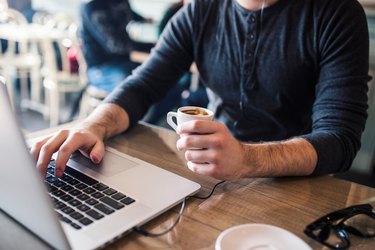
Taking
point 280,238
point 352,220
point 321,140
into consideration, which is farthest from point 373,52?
point 280,238

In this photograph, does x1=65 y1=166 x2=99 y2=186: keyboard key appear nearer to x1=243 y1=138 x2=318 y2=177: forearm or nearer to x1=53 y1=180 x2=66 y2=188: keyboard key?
x1=53 y1=180 x2=66 y2=188: keyboard key

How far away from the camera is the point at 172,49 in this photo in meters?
1.18

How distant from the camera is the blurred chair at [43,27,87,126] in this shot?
10.2 feet

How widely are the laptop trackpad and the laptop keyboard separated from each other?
36 mm

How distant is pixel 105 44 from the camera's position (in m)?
2.31

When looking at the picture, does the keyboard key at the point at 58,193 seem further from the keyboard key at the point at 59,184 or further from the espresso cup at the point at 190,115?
the espresso cup at the point at 190,115

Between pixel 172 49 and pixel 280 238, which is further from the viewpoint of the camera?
pixel 172 49

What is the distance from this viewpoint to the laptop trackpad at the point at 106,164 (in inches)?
27.8

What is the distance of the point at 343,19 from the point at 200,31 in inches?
16.8

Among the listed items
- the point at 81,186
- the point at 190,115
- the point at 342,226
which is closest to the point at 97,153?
the point at 81,186

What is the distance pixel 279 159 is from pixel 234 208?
169 mm

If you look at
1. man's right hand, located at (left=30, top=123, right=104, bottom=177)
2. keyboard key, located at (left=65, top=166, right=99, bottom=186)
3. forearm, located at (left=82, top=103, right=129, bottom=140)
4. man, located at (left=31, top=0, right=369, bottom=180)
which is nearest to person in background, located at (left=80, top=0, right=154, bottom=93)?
man, located at (left=31, top=0, right=369, bottom=180)

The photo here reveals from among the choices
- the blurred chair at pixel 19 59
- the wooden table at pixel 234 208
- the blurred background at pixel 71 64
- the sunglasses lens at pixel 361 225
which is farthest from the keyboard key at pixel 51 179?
the blurred chair at pixel 19 59

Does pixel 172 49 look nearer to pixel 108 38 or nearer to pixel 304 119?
pixel 304 119
